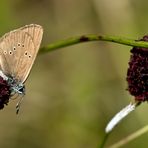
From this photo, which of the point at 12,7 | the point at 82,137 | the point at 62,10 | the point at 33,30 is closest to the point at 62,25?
the point at 62,10

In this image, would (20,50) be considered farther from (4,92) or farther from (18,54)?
(4,92)

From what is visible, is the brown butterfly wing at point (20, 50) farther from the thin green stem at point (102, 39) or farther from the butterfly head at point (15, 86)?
the thin green stem at point (102, 39)

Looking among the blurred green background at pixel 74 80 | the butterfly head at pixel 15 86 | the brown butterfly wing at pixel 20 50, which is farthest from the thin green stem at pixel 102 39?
the blurred green background at pixel 74 80

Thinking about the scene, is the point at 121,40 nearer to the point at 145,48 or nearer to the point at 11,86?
the point at 145,48

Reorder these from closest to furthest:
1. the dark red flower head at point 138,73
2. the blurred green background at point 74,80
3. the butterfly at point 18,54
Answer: the dark red flower head at point 138,73 < the butterfly at point 18,54 < the blurred green background at point 74,80

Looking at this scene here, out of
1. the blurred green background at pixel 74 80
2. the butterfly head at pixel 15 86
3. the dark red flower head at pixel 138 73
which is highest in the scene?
the blurred green background at pixel 74 80

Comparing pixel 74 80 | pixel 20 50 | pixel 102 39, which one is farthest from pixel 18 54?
pixel 74 80

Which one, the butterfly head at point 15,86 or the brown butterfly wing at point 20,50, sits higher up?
the brown butterfly wing at point 20,50
